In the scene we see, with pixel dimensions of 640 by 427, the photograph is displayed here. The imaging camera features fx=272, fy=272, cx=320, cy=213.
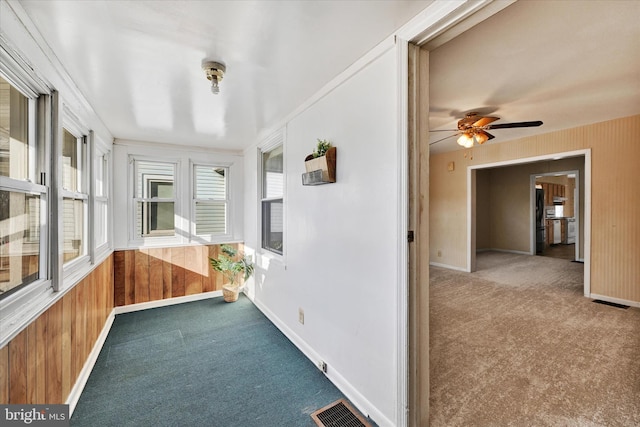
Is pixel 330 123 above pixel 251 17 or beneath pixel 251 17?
beneath

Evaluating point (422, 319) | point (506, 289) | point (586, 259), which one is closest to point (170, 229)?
point (422, 319)

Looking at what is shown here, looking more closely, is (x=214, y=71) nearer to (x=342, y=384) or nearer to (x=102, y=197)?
(x=102, y=197)

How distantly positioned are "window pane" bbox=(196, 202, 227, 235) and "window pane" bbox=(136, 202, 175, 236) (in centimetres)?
36

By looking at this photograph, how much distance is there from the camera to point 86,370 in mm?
2162

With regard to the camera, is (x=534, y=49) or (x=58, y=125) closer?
(x=58, y=125)

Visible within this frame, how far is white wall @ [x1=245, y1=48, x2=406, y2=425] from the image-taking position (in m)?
1.59

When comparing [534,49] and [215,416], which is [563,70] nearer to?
[534,49]

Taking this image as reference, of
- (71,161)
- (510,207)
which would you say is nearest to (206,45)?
(71,161)

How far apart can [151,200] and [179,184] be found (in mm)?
426

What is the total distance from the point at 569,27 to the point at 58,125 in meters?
3.24

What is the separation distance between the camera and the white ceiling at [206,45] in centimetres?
131

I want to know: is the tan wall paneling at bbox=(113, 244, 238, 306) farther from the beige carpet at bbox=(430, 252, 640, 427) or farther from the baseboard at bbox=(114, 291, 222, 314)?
the beige carpet at bbox=(430, 252, 640, 427)

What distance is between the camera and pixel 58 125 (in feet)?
5.57

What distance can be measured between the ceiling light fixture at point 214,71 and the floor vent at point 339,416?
2.26 metres
